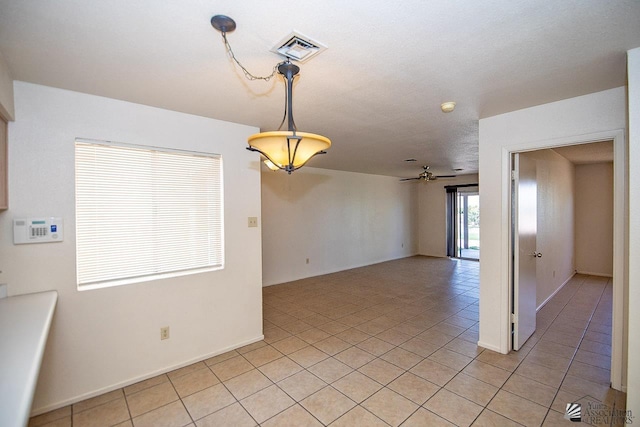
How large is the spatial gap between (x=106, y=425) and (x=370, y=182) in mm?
6667

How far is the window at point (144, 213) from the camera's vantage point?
232cm

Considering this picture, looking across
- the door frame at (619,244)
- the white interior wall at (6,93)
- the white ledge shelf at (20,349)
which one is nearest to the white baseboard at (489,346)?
the door frame at (619,244)

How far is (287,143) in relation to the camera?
4.91 ft

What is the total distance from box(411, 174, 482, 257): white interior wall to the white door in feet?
17.4

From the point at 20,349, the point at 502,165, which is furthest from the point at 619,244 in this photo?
the point at 20,349

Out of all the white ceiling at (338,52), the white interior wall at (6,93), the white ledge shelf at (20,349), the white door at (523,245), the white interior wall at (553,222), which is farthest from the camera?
the white interior wall at (553,222)

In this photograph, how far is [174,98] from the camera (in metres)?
2.35

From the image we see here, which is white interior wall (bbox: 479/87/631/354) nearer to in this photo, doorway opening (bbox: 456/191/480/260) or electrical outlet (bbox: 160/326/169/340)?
electrical outlet (bbox: 160/326/169/340)

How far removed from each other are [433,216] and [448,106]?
6.83 meters

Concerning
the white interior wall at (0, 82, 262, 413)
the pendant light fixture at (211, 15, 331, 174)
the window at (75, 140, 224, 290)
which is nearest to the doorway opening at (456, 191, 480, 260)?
the white interior wall at (0, 82, 262, 413)

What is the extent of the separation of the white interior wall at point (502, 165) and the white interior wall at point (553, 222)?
0.49m

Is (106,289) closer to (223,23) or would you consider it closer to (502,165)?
(223,23)

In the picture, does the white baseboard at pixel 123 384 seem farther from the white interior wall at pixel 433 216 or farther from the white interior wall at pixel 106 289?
the white interior wall at pixel 433 216

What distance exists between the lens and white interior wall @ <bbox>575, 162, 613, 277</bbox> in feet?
19.4
